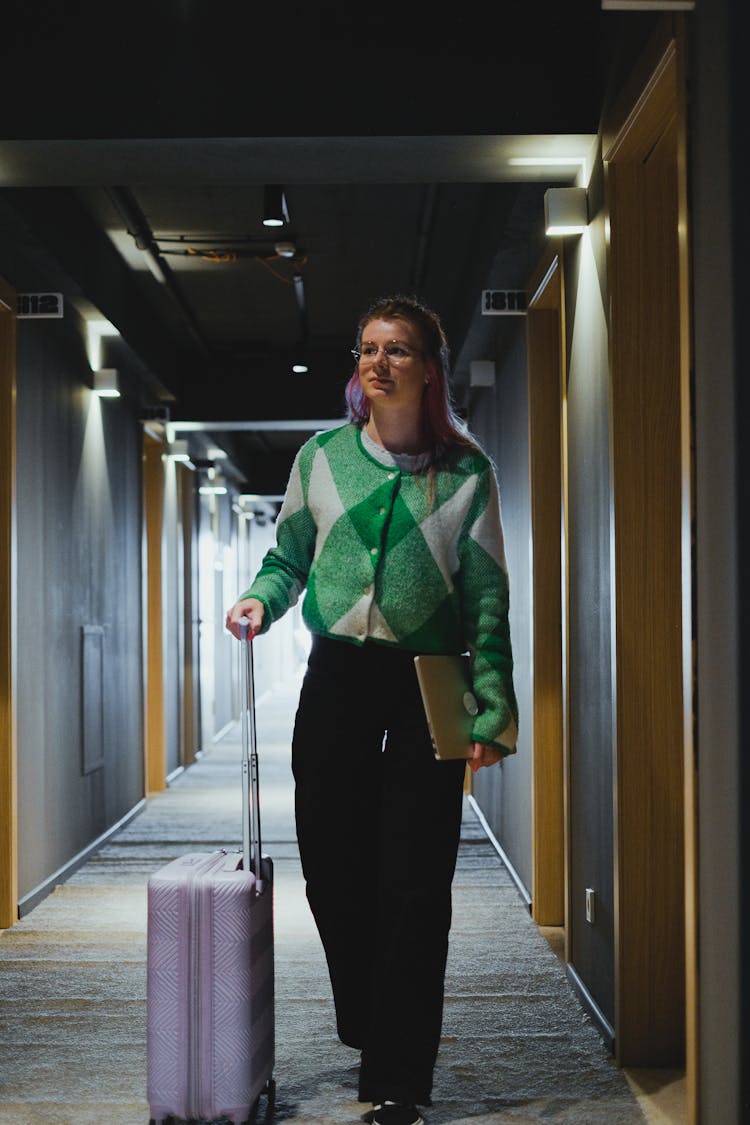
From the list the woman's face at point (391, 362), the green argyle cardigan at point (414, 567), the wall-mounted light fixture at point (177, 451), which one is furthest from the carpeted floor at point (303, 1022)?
the wall-mounted light fixture at point (177, 451)

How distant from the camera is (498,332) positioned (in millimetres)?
5648

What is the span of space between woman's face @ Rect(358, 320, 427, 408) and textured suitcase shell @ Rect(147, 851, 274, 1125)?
0.92m

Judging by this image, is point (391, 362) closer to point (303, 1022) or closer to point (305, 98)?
point (305, 98)

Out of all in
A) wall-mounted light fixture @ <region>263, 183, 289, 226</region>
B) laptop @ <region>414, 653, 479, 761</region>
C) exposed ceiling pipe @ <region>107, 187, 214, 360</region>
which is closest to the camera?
laptop @ <region>414, 653, 479, 761</region>

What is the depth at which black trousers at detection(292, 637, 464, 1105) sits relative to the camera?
238 centimetres

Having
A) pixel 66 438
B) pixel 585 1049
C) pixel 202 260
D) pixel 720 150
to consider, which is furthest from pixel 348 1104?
pixel 202 260

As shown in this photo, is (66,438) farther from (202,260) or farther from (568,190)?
(568,190)

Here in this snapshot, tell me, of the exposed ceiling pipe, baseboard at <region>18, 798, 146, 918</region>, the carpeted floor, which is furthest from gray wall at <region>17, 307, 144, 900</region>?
the exposed ceiling pipe

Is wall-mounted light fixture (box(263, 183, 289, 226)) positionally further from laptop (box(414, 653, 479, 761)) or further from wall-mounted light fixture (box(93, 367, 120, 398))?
laptop (box(414, 653, 479, 761))

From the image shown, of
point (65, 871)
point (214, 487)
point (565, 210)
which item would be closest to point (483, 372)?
point (565, 210)

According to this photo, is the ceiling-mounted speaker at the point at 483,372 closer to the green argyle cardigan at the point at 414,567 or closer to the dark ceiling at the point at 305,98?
the dark ceiling at the point at 305,98

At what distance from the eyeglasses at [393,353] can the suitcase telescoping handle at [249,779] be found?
544 millimetres

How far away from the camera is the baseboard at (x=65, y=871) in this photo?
15.6ft

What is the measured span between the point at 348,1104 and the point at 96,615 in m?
3.95
